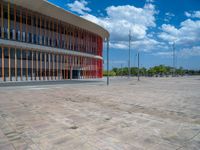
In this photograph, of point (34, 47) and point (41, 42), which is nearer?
point (34, 47)

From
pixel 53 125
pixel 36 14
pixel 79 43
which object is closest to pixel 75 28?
pixel 79 43

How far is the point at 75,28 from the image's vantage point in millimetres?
40188

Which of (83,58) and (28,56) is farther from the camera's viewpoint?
(83,58)

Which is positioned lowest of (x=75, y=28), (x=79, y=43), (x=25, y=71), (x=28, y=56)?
(x=25, y=71)

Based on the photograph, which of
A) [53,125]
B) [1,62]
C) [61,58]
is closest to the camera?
[53,125]

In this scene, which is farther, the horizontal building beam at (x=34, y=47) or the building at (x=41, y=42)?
the building at (x=41, y=42)

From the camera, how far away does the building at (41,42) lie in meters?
27.3

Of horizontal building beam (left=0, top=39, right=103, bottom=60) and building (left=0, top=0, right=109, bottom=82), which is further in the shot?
building (left=0, top=0, right=109, bottom=82)

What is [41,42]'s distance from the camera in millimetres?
32500

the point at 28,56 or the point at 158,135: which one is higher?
the point at 28,56

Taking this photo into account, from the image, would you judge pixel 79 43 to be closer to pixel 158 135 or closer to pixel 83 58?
pixel 83 58

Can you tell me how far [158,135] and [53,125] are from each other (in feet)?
11.7

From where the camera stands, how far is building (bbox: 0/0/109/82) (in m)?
27.3

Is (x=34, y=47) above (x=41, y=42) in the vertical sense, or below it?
below
